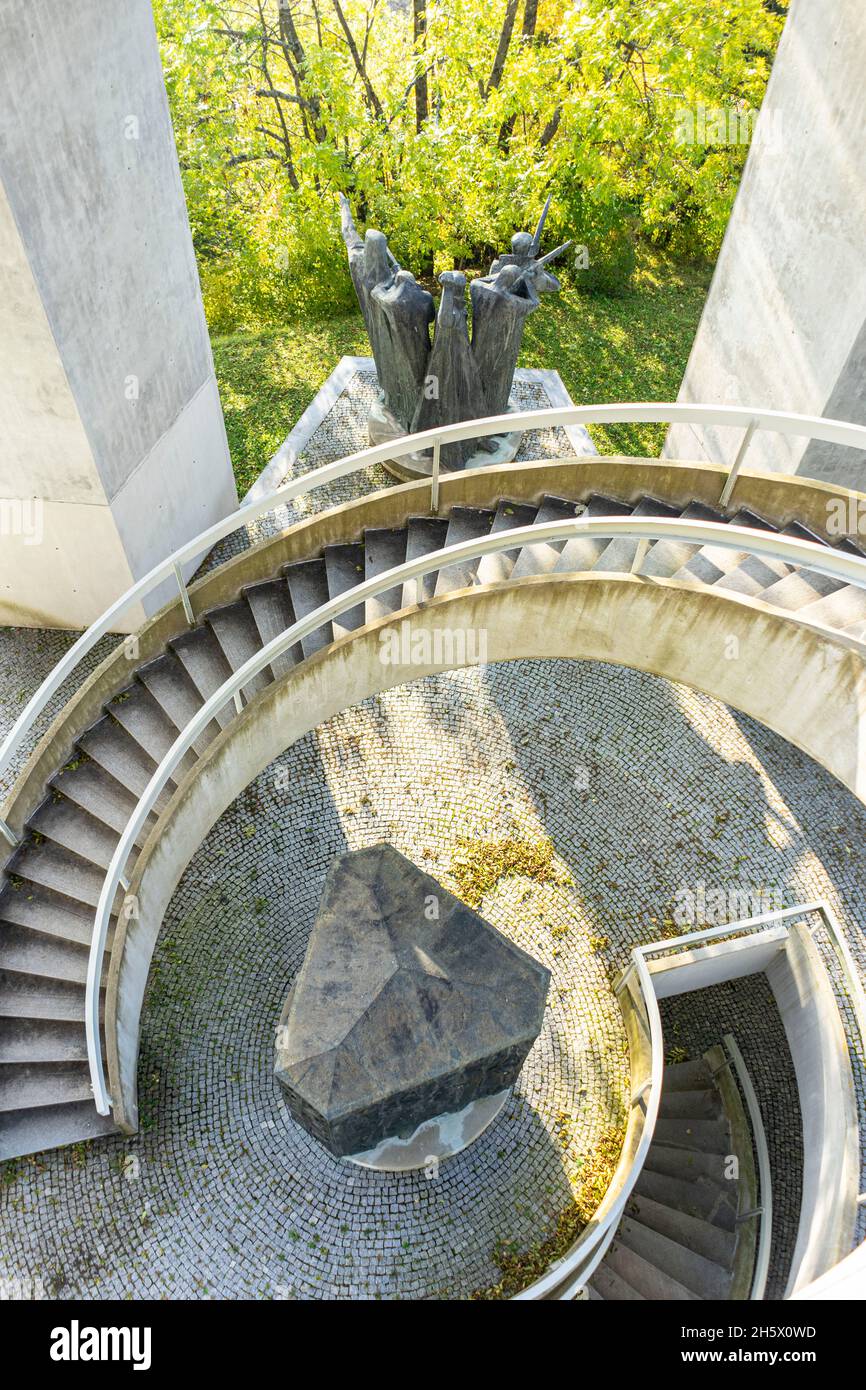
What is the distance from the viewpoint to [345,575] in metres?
11.5

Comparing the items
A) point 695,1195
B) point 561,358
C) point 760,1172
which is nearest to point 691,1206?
point 695,1195

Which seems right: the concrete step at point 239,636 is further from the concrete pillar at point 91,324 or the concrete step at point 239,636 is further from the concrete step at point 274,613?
the concrete pillar at point 91,324

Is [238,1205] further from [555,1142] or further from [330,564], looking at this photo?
[330,564]

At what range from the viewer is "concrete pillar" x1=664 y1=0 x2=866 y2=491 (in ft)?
35.0

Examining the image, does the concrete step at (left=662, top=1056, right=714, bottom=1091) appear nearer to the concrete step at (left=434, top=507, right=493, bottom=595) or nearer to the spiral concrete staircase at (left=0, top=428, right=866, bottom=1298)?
the spiral concrete staircase at (left=0, top=428, right=866, bottom=1298)

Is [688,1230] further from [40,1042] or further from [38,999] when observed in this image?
[38,999]

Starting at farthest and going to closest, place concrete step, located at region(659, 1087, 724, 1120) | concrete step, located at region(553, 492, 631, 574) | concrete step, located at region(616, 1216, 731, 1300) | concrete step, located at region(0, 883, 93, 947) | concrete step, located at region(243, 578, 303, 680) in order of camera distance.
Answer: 1. concrete step, located at region(659, 1087, 724, 1120)
2. concrete step, located at region(243, 578, 303, 680)
3. concrete step, located at region(616, 1216, 731, 1300)
4. concrete step, located at region(553, 492, 631, 574)
5. concrete step, located at region(0, 883, 93, 947)

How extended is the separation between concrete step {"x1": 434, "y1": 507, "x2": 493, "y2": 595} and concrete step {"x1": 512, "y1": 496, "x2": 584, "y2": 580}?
61cm

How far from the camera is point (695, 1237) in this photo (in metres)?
11.3

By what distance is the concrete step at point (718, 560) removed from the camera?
10.6 meters

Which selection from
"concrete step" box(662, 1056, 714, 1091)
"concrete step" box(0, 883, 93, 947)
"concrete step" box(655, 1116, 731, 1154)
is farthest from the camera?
"concrete step" box(662, 1056, 714, 1091)

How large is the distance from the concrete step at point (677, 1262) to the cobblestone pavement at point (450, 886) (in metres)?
1.24

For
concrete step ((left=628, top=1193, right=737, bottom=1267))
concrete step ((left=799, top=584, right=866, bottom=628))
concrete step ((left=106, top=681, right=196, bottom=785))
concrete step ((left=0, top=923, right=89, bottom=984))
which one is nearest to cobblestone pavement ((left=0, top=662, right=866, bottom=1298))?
concrete step ((left=628, top=1193, right=737, bottom=1267))
